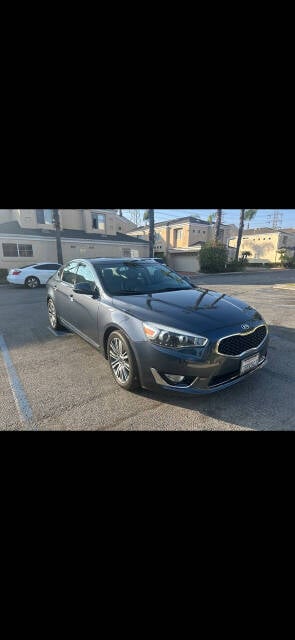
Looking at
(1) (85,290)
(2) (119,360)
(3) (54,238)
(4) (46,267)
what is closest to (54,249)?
(3) (54,238)

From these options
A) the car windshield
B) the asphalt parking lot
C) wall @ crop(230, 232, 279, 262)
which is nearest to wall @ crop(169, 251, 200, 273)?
wall @ crop(230, 232, 279, 262)

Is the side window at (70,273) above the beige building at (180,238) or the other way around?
the other way around

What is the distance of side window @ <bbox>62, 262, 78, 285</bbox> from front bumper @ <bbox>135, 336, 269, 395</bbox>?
92.9 inches

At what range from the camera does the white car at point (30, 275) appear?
1297cm

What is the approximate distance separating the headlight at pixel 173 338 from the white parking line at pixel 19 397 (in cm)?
141

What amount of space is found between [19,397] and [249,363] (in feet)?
8.52

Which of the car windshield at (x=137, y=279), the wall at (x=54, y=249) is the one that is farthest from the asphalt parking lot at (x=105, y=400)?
the wall at (x=54, y=249)

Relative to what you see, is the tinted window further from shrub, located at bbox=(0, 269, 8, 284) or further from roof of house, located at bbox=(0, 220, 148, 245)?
roof of house, located at bbox=(0, 220, 148, 245)

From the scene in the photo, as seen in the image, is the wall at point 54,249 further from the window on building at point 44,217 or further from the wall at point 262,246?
the wall at point 262,246

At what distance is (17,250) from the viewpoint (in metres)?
17.8

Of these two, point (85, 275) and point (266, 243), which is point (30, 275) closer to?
point (85, 275)
